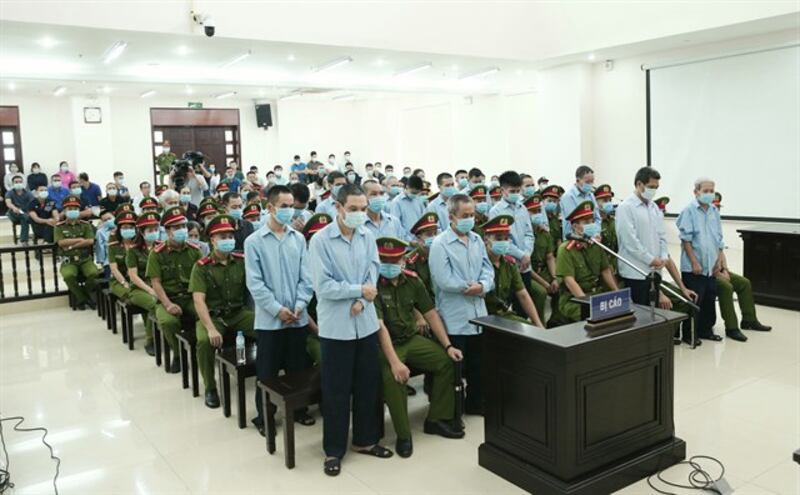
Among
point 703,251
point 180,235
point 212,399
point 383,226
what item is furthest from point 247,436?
point 703,251

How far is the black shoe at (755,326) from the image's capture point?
19.7ft

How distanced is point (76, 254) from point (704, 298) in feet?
23.0

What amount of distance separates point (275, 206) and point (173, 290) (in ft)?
6.53

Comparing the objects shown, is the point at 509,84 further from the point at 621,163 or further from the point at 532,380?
the point at 532,380

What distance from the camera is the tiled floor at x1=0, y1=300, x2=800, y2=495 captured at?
3.37 metres

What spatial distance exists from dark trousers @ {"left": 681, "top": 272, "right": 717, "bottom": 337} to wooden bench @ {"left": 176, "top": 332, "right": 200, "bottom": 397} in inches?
168

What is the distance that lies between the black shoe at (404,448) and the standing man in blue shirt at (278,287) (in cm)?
83

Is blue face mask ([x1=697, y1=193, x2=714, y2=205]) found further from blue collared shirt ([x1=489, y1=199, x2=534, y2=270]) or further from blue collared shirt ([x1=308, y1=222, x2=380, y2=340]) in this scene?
blue collared shirt ([x1=308, y1=222, x2=380, y2=340])

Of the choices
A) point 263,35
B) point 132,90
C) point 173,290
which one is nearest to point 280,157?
point 132,90

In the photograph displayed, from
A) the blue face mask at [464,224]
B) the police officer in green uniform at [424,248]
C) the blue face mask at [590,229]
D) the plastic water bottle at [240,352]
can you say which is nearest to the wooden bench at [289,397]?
the plastic water bottle at [240,352]

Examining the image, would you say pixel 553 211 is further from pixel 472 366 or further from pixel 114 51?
pixel 114 51

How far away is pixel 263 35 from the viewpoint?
9195 mm

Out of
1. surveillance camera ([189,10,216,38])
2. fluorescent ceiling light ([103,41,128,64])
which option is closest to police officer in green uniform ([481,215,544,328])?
surveillance camera ([189,10,216,38])

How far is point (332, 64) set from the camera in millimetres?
11594
